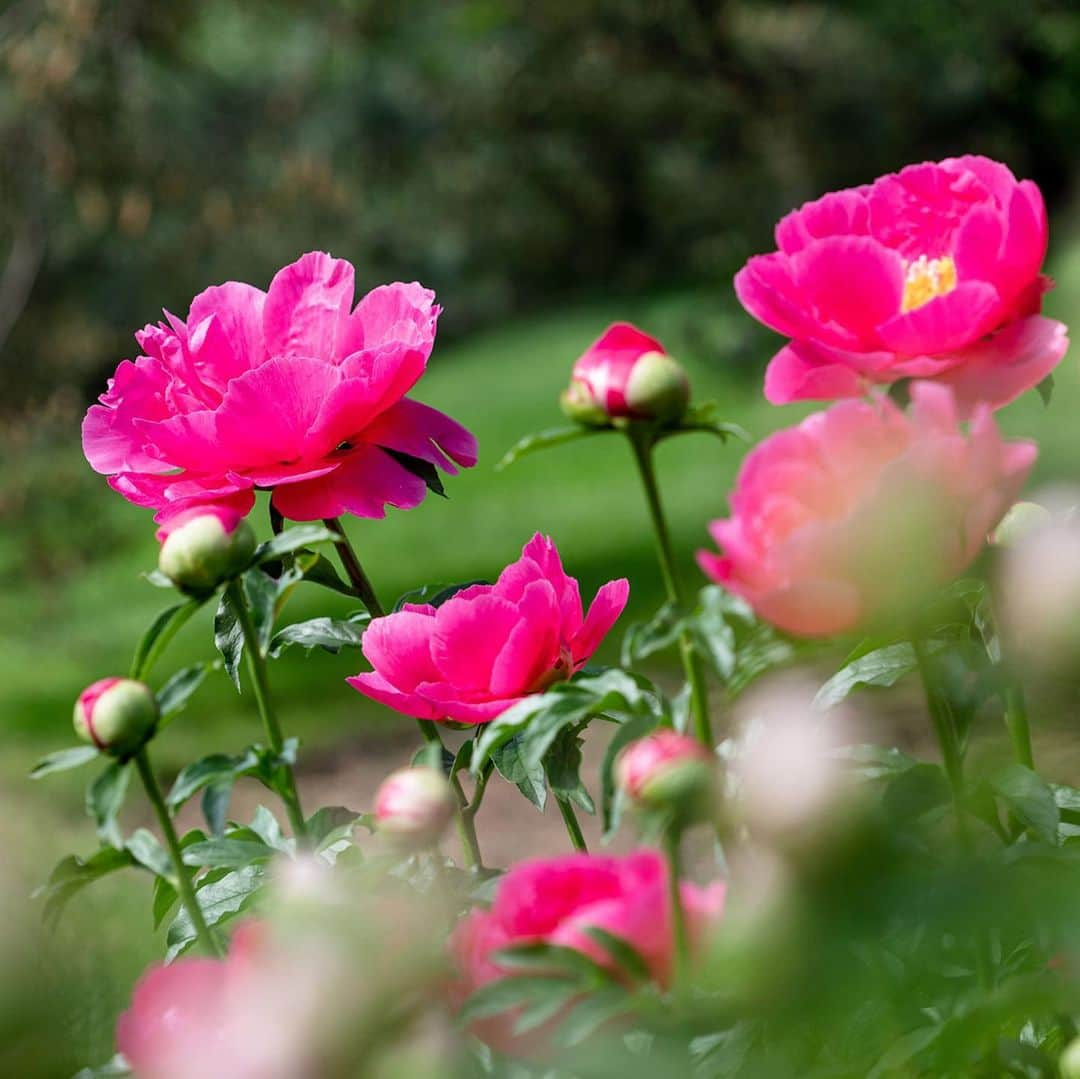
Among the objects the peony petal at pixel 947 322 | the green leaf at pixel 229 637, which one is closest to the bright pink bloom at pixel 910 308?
the peony petal at pixel 947 322

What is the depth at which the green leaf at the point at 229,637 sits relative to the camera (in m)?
0.59

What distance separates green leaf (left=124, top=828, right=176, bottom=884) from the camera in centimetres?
50

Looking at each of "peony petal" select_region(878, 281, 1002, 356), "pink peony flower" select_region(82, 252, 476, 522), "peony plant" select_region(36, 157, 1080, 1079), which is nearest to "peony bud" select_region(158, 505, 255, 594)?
"peony plant" select_region(36, 157, 1080, 1079)

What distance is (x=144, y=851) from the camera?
51 cm

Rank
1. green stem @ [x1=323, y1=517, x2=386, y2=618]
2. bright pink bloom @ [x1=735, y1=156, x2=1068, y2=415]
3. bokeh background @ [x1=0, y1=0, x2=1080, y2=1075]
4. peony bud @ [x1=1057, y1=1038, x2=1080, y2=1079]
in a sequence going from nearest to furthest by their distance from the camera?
peony bud @ [x1=1057, y1=1038, x2=1080, y2=1079]
bright pink bloom @ [x1=735, y1=156, x2=1068, y2=415]
green stem @ [x1=323, y1=517, x2=386, y2=618]
bokeh background @ [x1=0, y1=0, x2=1080, y2=1075]

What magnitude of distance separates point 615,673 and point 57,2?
461cm

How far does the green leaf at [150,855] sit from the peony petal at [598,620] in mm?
165

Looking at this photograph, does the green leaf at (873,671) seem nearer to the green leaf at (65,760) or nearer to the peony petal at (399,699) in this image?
the peony petal at (399,699)

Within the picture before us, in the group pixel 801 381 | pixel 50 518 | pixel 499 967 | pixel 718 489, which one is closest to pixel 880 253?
pixel 801 381

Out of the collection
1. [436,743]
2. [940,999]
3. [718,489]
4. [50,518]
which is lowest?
[718,489]

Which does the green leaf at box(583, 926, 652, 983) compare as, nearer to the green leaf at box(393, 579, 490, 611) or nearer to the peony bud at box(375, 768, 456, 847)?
the peony bud at box(375, 768, 456, 847)

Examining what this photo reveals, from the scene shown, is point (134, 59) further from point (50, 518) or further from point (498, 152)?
point (498, 152)

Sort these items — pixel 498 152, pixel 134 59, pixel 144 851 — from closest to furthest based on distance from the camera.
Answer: pixel 144 851
pixel 134 59
pixel 498 152

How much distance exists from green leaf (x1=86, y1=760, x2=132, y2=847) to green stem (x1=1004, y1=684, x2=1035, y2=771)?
0.95ft
